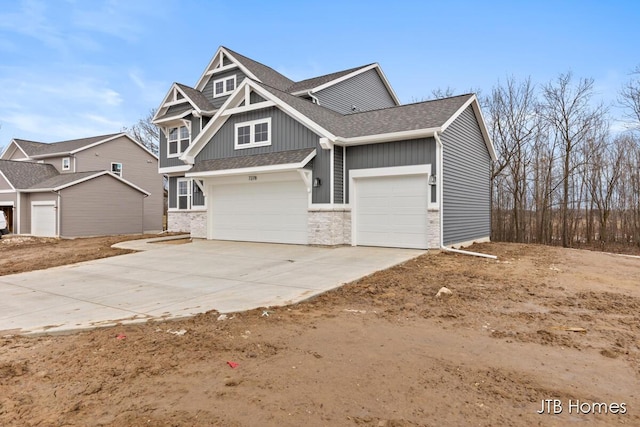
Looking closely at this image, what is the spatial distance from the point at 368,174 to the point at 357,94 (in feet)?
30.6

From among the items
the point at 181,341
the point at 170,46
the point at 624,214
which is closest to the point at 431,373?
the point at 181,341

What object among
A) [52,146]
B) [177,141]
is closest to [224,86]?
[177,141]

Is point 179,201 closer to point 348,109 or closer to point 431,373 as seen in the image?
point 348,109

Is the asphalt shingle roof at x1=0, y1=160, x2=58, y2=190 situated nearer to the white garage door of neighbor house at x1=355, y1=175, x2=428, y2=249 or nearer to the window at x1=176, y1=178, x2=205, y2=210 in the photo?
the window at x1=176, y1=178, x2=205, y2=210

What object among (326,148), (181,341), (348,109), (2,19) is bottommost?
(181,341)

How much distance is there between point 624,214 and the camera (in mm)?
21172

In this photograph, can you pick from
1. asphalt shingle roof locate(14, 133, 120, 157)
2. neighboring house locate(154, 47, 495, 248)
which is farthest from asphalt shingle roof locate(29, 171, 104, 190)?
neighboring house locate(154, 47, 495, 248)

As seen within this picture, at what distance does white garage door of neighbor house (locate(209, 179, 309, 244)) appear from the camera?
1351 centimetres

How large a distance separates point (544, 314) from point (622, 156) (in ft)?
70.0

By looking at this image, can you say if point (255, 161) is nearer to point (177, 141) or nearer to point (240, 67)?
point (240, 67)

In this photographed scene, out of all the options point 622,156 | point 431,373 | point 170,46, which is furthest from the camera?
point 622,156

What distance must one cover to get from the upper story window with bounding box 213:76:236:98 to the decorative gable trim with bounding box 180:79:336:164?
531 centimetres

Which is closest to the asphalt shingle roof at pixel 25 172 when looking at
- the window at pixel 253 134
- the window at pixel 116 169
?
the window at pixel 116 169

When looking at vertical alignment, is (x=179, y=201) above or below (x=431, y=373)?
above
